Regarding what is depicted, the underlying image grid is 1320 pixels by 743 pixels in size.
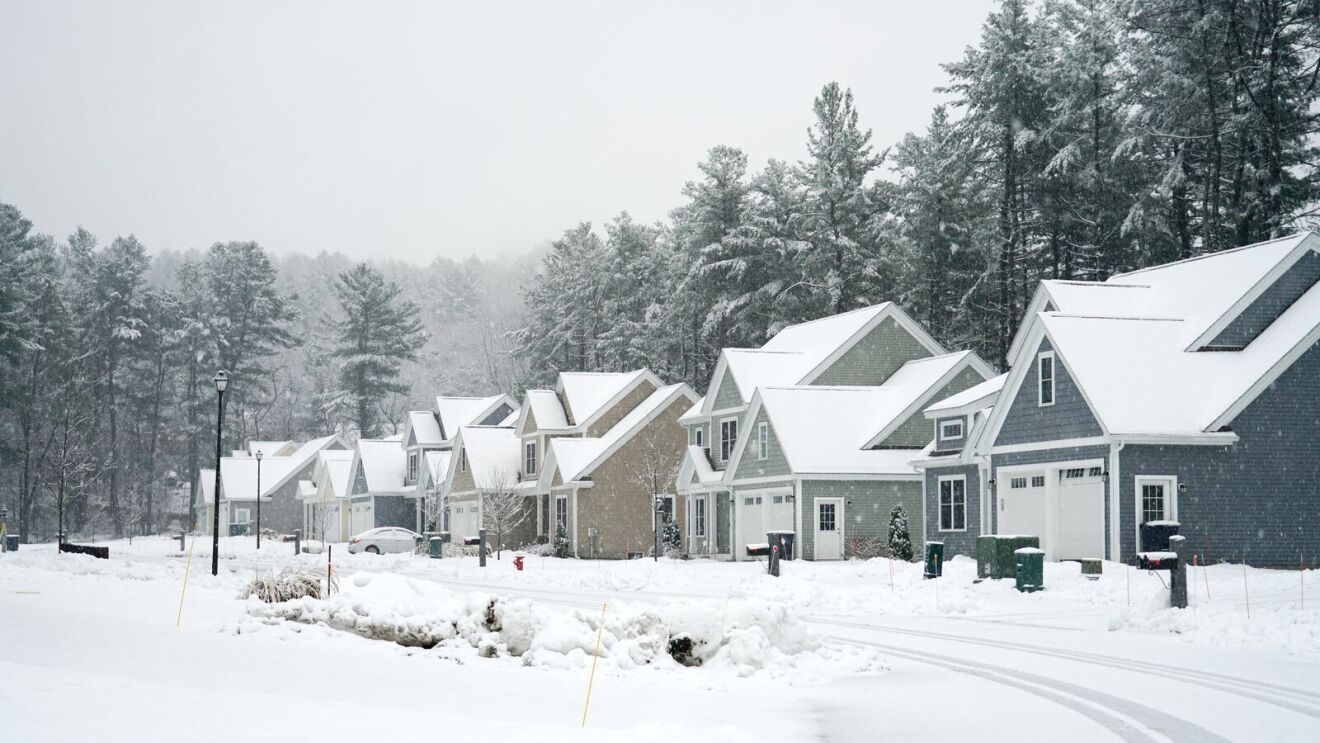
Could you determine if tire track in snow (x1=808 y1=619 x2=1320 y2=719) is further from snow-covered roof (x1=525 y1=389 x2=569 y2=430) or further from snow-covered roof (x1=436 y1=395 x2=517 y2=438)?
snow-covered roof (x1=436 y1=395 x2=517 y2=438)

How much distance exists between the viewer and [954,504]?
135 ft

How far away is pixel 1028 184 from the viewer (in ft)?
206

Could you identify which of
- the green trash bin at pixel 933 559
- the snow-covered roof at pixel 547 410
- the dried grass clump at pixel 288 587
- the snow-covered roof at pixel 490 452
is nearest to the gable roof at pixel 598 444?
the snow-covered roof at pixel 547 410

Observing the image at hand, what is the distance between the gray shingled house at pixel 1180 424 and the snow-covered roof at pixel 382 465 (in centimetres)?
4786

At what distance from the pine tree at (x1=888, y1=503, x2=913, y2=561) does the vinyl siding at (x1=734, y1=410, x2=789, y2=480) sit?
3.85 meters

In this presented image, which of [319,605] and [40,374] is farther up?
[40,374]

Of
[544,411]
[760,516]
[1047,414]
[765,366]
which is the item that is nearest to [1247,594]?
[1047,414]

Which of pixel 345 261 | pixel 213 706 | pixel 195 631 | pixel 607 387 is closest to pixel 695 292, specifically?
pixel 607 387

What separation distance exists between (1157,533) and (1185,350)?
21.0ft

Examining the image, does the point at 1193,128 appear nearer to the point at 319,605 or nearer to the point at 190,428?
the point at 319,605

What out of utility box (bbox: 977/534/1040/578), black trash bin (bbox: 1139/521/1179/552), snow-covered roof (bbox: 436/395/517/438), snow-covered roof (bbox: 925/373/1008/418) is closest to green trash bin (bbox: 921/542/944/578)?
utility box (bbox: 977/534/1040/578)

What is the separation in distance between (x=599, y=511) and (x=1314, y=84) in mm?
32167

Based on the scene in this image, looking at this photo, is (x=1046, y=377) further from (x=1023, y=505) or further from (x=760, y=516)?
(x=760, y=516)

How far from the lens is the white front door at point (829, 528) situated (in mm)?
44344
